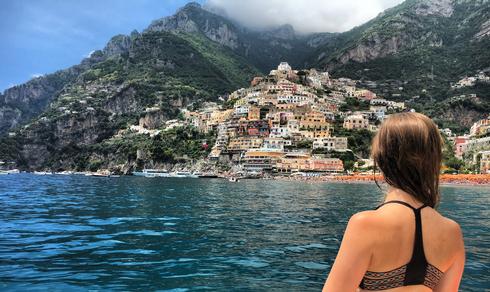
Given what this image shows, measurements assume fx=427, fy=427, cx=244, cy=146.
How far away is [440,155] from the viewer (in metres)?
2.54

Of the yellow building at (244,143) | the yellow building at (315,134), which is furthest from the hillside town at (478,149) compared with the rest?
the yellow building at (244,143)

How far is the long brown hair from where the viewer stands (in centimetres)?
243

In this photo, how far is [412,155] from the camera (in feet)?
7.99

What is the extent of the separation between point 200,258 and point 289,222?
30.5 feet

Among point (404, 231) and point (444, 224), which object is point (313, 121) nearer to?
point (444, 224)

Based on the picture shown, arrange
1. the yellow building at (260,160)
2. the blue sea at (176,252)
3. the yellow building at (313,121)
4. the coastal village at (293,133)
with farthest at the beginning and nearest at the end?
the yellow building at (313,121), the yellow building at (260,160), the coastal village at (293,133), the blue sea at (176,252)

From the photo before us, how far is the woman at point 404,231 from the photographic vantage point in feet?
7.18

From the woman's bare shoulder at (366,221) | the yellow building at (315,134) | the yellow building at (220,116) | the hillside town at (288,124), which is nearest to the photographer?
the woman's bare shoulder at (366,221)

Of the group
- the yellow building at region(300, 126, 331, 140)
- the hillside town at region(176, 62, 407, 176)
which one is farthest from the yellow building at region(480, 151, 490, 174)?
the yellow building at region(300, 126, 331, 140)

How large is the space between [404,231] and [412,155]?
0.44 metres

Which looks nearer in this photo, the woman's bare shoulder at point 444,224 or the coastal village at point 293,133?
the woman's bare shoulder at point 444,224

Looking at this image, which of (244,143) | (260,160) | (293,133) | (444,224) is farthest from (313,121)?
(444,224)

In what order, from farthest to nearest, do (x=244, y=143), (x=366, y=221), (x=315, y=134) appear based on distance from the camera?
(x=315, y=134) < (x=244, y=143) < (x=366, y=221)

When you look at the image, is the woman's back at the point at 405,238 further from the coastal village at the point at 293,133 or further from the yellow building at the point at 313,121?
the yellow building at the point at 313,121
